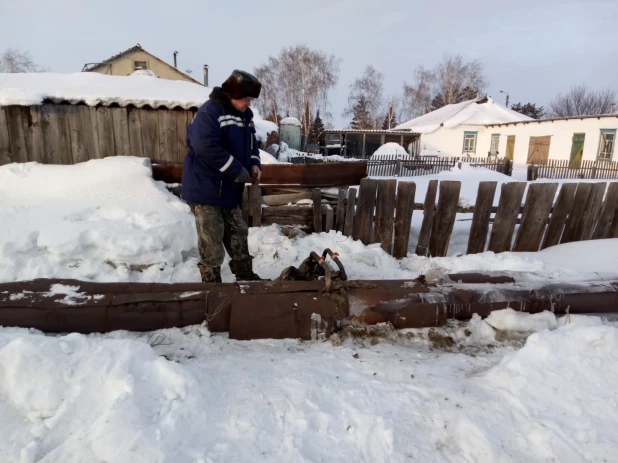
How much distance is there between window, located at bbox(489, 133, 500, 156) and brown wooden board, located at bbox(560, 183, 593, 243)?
90.8 ft

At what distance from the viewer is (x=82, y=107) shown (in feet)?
17.1

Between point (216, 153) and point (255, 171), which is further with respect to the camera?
point (255, 171)

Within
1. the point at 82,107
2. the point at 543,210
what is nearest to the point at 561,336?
the point at 543,210

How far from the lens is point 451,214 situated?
15.9 ft

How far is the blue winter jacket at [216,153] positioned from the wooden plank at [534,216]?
3783mm

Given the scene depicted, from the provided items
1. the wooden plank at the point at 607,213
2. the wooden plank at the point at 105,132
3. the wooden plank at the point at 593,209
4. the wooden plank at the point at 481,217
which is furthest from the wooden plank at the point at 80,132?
the wooden plank at the point at 607,213

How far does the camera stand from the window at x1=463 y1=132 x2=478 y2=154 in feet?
103

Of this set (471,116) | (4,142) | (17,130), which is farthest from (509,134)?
(4,142)

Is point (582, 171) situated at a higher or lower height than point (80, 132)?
lower

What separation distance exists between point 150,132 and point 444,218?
429 centimetres

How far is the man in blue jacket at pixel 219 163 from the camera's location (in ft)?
10.2

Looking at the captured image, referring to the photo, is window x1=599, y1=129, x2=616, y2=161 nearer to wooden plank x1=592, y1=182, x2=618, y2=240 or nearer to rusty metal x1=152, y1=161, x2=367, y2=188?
wooden plank x1=592, y1=182, x2=618, y2=240

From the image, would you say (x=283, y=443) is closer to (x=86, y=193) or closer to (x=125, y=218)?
(x=125, y=218)

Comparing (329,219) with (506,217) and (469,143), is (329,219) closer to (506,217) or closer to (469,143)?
(506,217)
